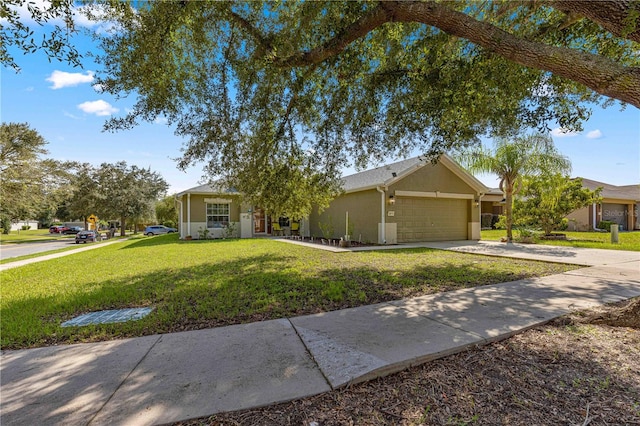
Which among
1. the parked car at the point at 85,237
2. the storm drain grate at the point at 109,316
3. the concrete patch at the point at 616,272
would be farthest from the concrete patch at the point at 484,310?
the parked car at the point at 85,237

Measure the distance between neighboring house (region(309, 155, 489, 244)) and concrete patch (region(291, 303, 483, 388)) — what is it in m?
9.88

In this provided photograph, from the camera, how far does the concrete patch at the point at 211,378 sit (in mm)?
→ 2191

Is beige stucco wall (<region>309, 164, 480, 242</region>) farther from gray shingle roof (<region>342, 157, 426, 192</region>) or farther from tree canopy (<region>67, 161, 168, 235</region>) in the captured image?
tree canopy (<region>67, 161, 168, 235</region>)

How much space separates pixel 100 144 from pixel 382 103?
7.53 m

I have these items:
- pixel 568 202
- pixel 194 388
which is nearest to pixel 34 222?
pixel 194 388

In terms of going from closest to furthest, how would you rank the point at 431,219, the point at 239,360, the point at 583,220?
1. the point at 239,360
2. the point at 431,219
3. the point at 583,220

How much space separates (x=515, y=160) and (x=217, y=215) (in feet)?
55.8

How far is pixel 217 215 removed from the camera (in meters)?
19.5

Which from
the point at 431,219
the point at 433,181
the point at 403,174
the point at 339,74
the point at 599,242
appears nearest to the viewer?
the point at 339,74

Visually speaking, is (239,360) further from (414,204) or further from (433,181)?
(433,181)

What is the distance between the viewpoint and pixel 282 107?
7070mm

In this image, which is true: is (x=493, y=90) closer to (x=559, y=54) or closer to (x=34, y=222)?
(x=559, y=54)

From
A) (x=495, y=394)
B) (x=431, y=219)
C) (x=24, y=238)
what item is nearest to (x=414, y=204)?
(x=431, y=219)

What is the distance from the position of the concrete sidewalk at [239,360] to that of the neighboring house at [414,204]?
30.6ft
